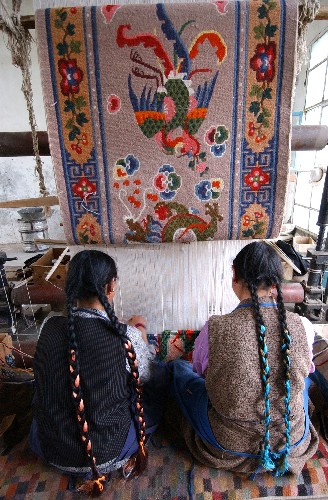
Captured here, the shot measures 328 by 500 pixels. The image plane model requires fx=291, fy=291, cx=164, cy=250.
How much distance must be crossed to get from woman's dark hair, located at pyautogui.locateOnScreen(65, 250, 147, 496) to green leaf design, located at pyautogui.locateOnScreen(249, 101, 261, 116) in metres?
0.81

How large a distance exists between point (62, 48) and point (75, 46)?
49mm

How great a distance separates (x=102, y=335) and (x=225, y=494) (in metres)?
0.82

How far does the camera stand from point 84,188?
4.05 feet

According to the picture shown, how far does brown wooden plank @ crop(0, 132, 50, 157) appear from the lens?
1280mm

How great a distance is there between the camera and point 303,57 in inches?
44.6

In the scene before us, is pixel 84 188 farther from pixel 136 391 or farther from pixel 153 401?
pixel 153 401

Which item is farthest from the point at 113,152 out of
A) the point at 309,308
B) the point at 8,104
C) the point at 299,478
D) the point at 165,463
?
the point at 8,104

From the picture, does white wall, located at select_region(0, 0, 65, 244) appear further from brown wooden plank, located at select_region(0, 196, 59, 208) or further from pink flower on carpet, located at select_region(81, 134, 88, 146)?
pink flower on carpet, located at select_region(81, 134, 88, 146)

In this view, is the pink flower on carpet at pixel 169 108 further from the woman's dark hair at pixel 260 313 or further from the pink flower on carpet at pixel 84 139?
the woman's dark hair at pixel 260 313

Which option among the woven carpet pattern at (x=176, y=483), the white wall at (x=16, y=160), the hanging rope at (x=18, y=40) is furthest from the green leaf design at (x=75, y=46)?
the white wall at (x=16, y=160)

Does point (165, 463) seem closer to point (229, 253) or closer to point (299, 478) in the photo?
point (299, 478)

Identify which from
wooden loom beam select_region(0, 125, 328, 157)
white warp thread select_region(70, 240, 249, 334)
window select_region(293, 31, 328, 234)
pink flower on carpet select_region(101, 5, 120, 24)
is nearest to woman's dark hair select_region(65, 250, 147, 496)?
white warp thread select_region(70, 240, 249, 334)

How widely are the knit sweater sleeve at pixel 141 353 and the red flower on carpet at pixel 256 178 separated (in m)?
0.78

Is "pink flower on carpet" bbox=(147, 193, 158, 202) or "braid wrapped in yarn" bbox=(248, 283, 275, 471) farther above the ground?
"pink flower on carpet" bbox=(147, 193, 158, 202)
